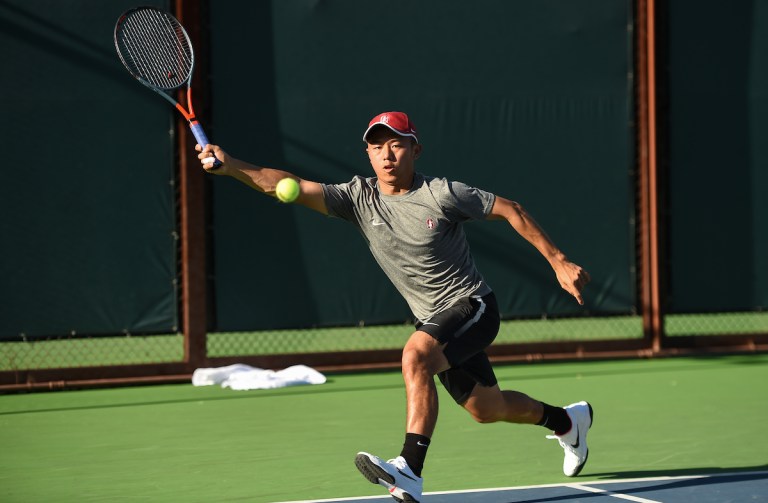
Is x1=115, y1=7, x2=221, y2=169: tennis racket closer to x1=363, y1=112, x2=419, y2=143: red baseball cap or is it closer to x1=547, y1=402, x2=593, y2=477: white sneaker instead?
x1=363, y1=112, x2=419, y2=143: red baseball cap

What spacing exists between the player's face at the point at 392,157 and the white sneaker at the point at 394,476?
1.25 metres

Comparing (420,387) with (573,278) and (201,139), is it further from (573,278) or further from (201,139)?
(201,139)

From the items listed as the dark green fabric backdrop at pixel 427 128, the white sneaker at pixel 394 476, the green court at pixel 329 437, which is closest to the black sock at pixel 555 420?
the green court at pixel 329 437

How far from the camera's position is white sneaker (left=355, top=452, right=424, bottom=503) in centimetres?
472

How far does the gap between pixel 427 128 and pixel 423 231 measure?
4.30 metres

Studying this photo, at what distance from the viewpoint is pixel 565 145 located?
391 inches

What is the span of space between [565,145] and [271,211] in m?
2.38

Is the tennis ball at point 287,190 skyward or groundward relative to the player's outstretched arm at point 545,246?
skyward

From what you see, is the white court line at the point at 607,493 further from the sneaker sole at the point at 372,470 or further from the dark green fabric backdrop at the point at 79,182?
the dark green fabric backdrop at the point at 79,182

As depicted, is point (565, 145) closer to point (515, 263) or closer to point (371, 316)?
point (515, 263)

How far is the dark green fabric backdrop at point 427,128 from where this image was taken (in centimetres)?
923

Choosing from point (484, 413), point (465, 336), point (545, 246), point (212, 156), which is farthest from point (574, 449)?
point (212, 156)

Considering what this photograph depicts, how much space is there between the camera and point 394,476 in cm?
475

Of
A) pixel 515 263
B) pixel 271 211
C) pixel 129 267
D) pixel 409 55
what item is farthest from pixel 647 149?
pixel 129 267
